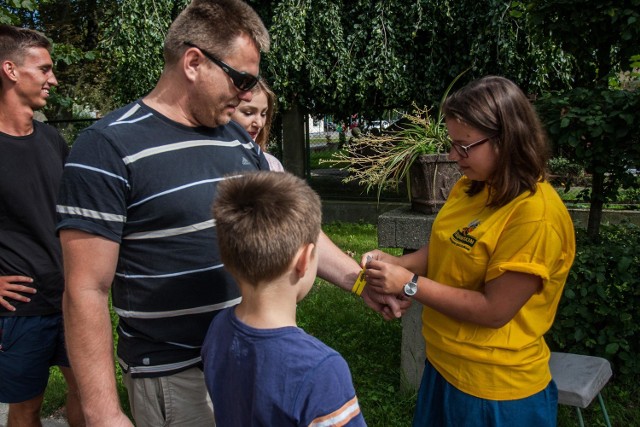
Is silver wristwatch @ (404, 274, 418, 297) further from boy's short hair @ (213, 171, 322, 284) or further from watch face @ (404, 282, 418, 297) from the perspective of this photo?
boy's short hair @ (213, 171, 322, 284)

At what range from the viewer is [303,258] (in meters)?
1.32

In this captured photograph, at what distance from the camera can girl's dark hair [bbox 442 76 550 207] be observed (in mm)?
1745

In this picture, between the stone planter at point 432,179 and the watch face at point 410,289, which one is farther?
the stone planter at point 432,179

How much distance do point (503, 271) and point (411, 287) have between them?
33 centimetres

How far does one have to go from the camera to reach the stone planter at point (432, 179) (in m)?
3.12

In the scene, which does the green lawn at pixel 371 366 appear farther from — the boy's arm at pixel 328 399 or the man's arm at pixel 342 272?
the boy's arm at pixel 328 399

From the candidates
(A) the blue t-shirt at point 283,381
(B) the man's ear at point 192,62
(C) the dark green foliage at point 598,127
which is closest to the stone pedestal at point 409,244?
(C) the dark green foliage at point 598,127

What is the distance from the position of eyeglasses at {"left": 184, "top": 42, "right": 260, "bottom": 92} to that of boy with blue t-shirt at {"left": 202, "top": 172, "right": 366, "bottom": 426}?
399mm

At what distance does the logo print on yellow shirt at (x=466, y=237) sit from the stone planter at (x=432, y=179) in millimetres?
1252

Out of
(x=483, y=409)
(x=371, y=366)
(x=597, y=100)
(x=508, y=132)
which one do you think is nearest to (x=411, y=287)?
(x=483, y=409)

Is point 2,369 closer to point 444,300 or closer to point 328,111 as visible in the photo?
point 444,300

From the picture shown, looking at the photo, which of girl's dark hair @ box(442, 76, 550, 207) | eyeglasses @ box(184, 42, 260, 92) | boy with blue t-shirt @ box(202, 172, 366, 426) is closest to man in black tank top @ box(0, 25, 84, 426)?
eyeglasses @ box(184, 42, 260, 92)

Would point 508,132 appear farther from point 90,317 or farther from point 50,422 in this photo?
point 50,422

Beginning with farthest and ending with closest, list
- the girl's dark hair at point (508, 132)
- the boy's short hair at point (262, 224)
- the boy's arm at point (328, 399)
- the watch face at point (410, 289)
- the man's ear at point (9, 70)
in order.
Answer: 1. the man's ear at point (9, 70)
2. the watch face at point (410, 289)
3. the girl's dark hair at point (508, 132)
4. the boy's short hair at point (262, 224)
5. the boy's arm at point (328, 399)
